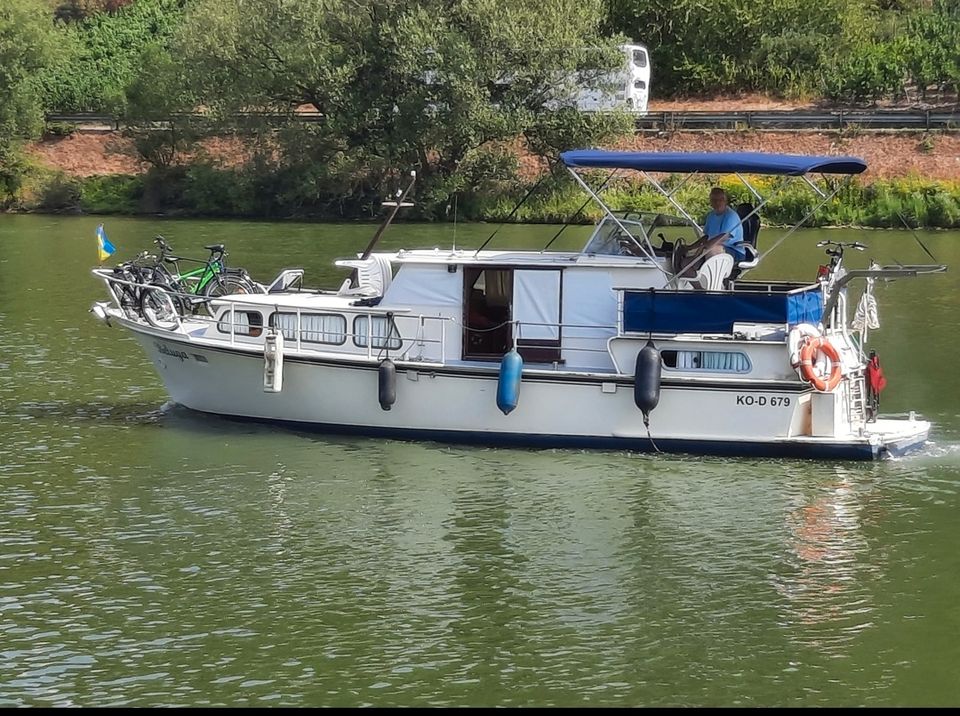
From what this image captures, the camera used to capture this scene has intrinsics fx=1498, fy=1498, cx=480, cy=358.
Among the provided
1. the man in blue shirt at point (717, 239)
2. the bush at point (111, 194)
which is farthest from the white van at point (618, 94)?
the man in blue shirt at point (717, 239)

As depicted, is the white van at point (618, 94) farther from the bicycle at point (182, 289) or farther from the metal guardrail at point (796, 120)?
the bicycle at point (182, 289)

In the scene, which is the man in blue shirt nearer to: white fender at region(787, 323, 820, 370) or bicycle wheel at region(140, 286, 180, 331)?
white fender at region(787, 323, 820, 370)

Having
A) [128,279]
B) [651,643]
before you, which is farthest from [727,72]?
[651,643]

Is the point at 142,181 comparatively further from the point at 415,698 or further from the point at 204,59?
the point at 415,698

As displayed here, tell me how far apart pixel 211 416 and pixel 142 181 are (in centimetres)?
3855

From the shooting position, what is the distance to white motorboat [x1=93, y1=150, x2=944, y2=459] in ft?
59.9

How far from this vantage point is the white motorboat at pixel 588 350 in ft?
59.9

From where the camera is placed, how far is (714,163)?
1862 cm

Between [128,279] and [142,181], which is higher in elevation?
[142,181]

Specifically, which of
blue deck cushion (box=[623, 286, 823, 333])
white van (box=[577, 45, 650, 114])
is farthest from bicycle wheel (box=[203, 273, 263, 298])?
white van (box=[577, 45, 650, 114])

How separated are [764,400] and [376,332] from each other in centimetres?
500

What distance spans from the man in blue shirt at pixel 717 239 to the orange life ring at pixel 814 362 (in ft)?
5.18

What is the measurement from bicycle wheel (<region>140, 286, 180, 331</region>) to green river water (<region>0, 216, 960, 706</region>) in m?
1.39

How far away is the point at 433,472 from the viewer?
1833 cm
